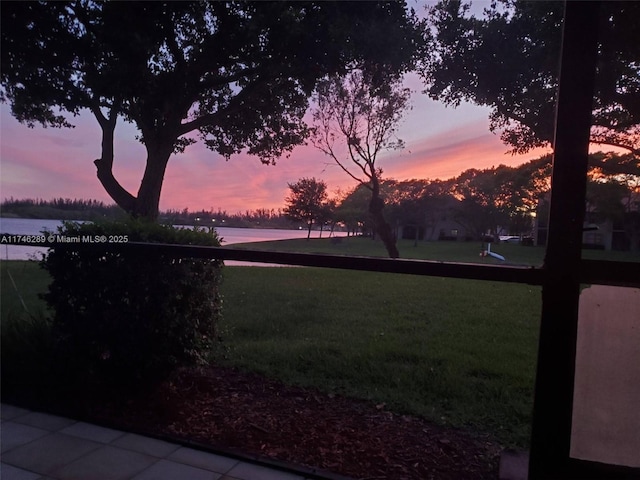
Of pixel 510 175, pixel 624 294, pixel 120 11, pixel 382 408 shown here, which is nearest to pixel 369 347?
pixel 382 408

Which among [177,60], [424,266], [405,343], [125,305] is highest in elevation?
[177,60]

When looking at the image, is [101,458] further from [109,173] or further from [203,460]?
[109,173]

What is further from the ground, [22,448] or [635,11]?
[635,11]

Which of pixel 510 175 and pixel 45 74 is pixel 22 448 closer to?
pixel 45 74

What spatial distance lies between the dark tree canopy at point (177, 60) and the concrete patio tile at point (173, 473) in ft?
6.28

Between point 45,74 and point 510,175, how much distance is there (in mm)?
3300

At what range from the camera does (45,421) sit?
7.84 ft

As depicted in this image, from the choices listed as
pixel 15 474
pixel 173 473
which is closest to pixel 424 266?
pixel 173 473

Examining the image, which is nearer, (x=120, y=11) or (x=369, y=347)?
(x=120, y=11)

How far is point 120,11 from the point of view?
8.97 feet

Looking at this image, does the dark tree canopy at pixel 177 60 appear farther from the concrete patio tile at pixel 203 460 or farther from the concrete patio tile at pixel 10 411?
the concrete patio tile at pixel 203 460

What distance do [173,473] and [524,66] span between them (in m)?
2.74

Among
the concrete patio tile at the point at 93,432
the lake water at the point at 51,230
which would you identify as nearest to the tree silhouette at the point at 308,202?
the lake water at the point at 51,230

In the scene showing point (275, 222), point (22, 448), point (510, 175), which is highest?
point (510, 175)
